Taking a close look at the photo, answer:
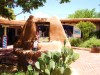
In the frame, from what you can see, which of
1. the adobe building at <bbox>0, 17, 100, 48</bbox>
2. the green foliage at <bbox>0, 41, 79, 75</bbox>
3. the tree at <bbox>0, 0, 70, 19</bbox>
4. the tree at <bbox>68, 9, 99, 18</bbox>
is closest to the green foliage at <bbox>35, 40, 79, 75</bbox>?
the green foliage at <bbox>0, 41, 79, 75</bbox>

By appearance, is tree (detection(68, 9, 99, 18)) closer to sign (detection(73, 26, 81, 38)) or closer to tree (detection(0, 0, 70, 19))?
sign (detection(73, 26, 81, 38))

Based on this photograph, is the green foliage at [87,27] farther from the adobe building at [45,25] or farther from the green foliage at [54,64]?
the green foliage at [54,64]

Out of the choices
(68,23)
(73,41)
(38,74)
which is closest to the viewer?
(38,74)

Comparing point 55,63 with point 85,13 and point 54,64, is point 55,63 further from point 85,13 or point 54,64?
point 85,13

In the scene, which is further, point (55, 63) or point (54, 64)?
point (55, 63)

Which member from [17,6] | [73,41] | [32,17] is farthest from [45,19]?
[73,41]

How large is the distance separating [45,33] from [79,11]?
46650mm

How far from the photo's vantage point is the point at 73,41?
92.3 feet

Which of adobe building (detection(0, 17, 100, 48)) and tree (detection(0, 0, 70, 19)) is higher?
tree (detection(0, 0, 70, 19))

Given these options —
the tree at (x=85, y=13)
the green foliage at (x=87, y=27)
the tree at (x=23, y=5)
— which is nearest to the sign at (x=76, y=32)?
the green foliage at (x=87, y=27)

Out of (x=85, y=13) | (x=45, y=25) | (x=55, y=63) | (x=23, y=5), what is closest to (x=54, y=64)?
(x=55, y=63)

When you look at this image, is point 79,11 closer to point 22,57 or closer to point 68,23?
point 68,23

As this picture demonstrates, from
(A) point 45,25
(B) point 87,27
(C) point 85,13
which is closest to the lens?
(A) point 45,25

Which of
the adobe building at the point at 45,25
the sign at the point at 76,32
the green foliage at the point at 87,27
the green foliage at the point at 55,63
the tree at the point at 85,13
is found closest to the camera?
the green foliage at the point at 55,63
